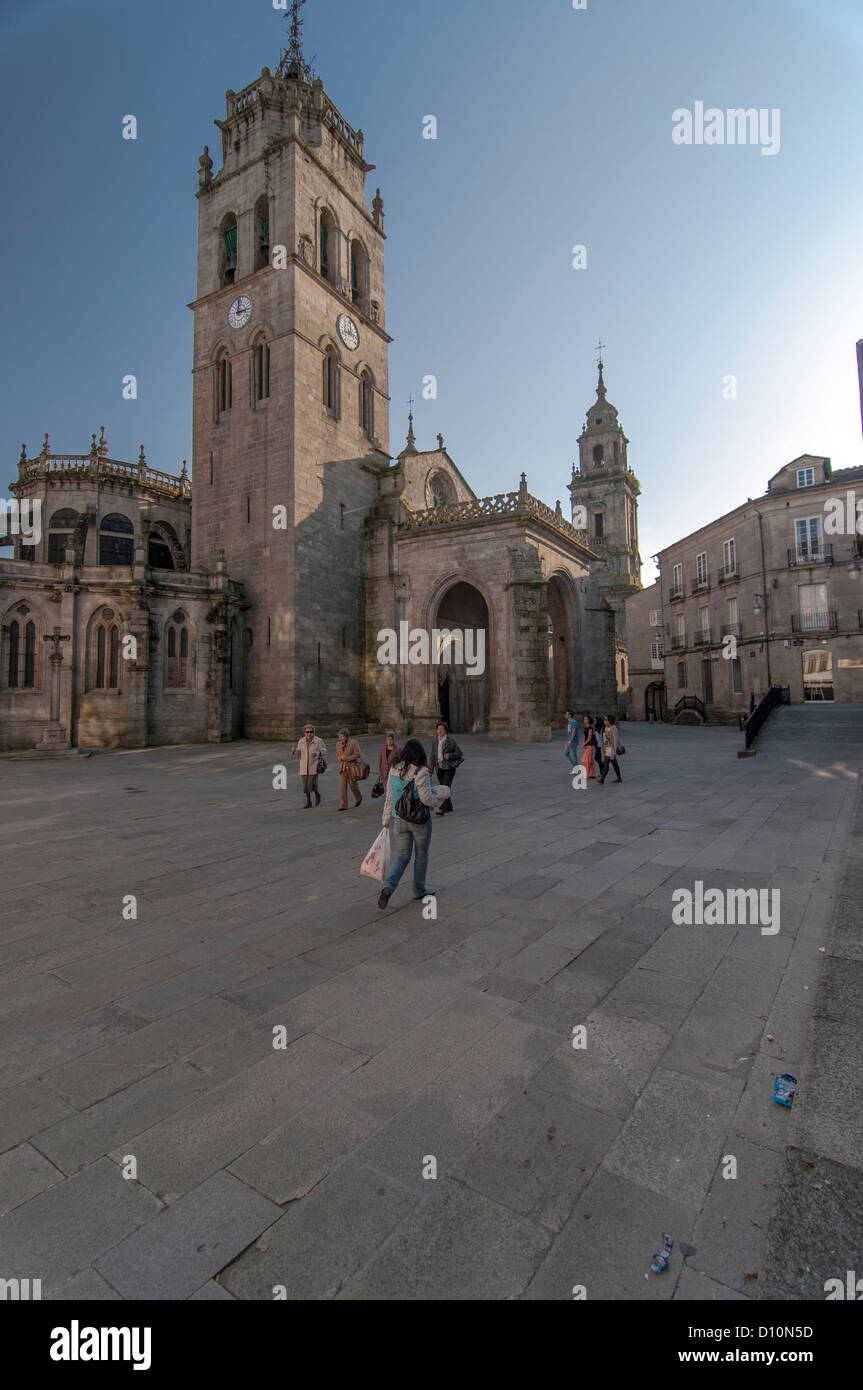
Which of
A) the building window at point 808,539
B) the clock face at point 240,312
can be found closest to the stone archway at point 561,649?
the building window at point 808,539

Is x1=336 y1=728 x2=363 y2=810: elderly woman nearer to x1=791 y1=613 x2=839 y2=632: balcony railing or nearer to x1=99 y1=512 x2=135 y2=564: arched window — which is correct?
x1=99 y1=512 x2=135 y2=564: arched window

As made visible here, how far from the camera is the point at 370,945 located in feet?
14.4

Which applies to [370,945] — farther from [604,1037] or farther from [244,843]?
[244,843]

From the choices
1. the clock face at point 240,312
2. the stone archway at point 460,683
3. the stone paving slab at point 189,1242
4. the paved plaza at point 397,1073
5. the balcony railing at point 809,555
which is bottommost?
the paved plaza at point 397,1073

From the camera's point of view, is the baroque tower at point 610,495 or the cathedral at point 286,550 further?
the baroque tower at point 610,495

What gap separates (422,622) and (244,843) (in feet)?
62.2

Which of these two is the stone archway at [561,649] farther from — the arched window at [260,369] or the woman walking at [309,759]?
the woman walking at [309,759]

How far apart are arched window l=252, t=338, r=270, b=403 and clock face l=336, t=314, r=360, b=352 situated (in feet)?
12.7

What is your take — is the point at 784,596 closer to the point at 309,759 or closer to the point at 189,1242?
the point at 309,759

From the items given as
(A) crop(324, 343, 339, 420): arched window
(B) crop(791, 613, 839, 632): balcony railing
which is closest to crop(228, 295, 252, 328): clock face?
(A) crop(324, 343, 339, 420): arched window

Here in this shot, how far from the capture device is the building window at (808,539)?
28.0 metres

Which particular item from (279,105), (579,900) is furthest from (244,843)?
(279,105)

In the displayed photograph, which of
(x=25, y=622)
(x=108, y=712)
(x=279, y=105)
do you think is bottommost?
(x=108, y=712)

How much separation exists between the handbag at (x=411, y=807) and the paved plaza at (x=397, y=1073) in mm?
805
